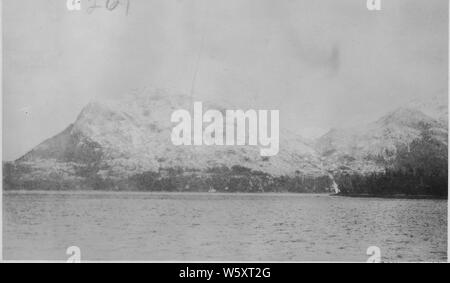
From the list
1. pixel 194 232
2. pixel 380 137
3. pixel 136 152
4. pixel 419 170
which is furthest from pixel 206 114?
pixel 419 170

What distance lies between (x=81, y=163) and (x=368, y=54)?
6155 millimetres

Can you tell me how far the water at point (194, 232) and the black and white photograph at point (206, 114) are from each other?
0.03 m

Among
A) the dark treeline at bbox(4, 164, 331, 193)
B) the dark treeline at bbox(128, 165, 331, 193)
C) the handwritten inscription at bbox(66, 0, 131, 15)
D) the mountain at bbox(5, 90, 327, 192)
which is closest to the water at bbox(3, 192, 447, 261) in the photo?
the dark treeline at bbox(4, 164, 331, 193)

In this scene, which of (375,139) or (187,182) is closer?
(187,182)

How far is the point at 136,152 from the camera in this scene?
1130 centimetres

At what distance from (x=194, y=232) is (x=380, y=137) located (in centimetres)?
482

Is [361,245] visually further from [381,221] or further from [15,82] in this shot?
[15,82]

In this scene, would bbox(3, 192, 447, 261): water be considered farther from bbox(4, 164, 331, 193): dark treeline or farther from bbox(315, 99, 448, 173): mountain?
bbox(315, 99, 448, 173): mountain

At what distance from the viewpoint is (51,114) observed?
1108cm

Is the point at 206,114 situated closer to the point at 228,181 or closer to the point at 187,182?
the point at 187,182

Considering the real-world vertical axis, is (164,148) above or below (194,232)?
above

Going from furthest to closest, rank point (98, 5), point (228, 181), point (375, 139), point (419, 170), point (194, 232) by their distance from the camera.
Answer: point (228, 181) < point (375, 139) < point (419, 170) < point (194, 232) < point (98, 5)

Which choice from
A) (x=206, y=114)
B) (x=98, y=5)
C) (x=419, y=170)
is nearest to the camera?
(x=98, y=5)

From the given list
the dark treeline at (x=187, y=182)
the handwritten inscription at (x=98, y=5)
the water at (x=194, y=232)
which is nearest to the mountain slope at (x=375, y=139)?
the dark treeline at (x=187, y=182)
